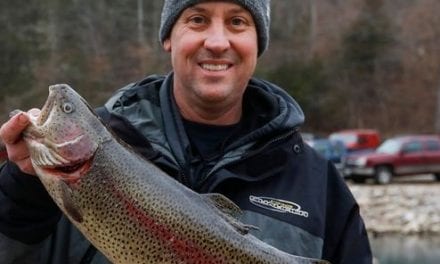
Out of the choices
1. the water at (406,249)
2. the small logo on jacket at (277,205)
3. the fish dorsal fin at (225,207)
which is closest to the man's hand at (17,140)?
the fish dorsal fin at (225,207)

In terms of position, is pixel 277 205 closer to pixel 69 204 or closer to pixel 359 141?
pixel 69 204

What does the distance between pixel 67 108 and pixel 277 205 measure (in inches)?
44.5

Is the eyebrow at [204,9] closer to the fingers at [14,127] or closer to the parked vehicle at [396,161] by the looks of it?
the fingers at [14,127]

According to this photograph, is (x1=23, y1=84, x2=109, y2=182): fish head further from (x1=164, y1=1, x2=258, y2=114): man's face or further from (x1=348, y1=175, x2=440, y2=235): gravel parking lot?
(x1=348, y1=175, x2=440, y2=235): gravel parking lot

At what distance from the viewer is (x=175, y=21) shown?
411 centimetres

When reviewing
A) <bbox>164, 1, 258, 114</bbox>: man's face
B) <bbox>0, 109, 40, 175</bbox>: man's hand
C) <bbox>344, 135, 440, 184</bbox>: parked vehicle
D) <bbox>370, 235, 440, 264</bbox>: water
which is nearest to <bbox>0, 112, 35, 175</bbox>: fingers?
<bbox>0, 109, 40, 175</bbox>: man's hand

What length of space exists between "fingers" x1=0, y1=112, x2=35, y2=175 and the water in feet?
46.2

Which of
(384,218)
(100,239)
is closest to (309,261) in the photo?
(100,239)

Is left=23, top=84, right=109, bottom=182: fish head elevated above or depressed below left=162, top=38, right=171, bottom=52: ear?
below

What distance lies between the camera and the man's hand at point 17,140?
10.8 ft

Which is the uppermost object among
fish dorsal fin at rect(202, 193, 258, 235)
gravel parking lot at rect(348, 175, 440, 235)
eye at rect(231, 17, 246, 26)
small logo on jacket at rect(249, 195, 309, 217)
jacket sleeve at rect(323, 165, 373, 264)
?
eye at rect(231, 17, 246, 26)

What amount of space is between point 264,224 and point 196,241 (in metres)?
0.63

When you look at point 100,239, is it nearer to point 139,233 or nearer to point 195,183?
point 139,233

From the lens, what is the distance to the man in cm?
387
